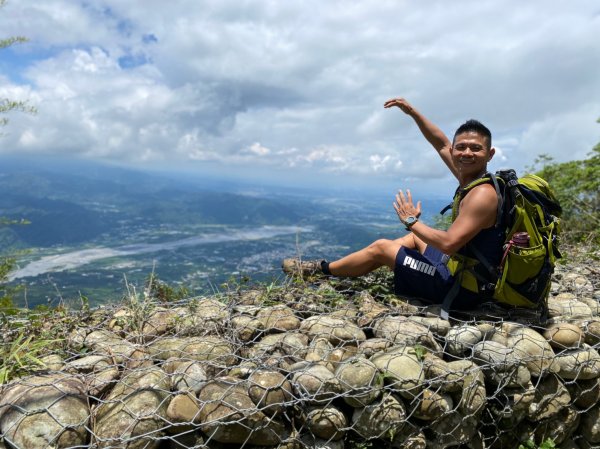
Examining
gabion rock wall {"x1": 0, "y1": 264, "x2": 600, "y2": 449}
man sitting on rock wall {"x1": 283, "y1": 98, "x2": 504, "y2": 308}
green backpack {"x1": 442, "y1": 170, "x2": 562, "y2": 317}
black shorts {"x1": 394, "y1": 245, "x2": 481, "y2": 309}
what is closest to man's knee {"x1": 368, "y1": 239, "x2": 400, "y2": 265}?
man sitting on rock wall {"x1": 283, "y1": 98, "x2": 504, "y2": 308}

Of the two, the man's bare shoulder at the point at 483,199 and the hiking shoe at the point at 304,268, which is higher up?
the man's bare shoulder at the point at 483,199

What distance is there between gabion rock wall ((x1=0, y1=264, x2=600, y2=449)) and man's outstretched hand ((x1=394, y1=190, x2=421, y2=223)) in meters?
1.11

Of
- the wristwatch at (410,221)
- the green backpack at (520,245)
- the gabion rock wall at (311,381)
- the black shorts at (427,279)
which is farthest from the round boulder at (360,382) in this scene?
the black shorts at (427,279)

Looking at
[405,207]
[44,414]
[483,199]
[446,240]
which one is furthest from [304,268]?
[44,414]

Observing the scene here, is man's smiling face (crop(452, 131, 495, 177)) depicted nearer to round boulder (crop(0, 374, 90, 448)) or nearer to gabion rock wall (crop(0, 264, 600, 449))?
gabion rock wall (crop(0, 264, 600, 449))

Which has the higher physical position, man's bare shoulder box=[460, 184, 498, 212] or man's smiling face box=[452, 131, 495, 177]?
man's smiling face box=[452, 131, 495, 177]

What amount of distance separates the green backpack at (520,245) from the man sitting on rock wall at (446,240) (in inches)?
4.4

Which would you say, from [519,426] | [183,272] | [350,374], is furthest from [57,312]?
[183,272]

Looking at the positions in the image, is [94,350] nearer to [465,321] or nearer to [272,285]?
[272,285]

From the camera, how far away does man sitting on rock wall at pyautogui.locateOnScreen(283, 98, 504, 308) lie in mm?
3801

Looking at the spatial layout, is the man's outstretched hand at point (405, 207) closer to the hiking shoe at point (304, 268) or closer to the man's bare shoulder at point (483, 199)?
the man's bare shoulder at point (483, 199)

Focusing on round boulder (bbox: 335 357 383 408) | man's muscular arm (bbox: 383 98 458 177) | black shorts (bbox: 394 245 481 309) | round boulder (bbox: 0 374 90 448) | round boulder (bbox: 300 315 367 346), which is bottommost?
round boulder (bbox: 0 374 90 448)

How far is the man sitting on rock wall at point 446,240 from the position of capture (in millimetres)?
3801

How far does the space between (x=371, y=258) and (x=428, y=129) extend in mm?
2307
